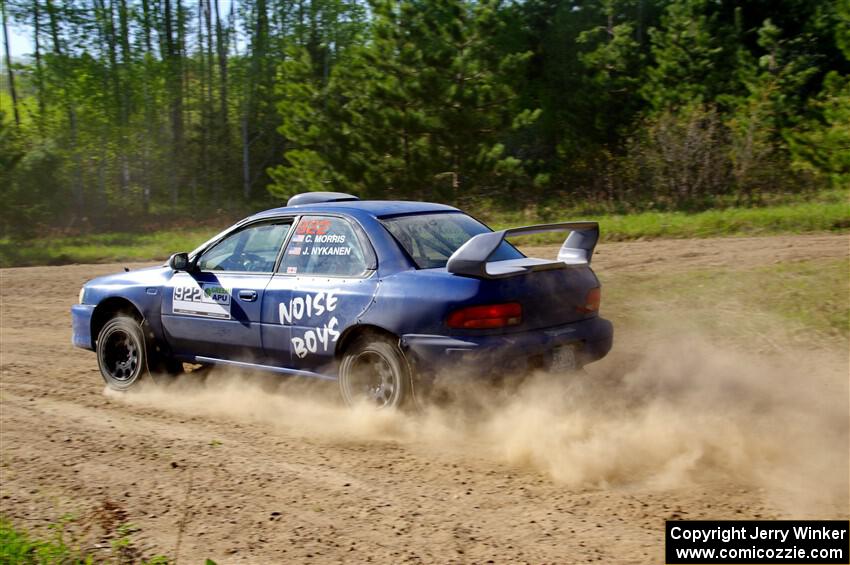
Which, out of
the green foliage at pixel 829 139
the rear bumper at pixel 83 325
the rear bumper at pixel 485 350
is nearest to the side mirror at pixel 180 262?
the rear bumper at pixel 83 325

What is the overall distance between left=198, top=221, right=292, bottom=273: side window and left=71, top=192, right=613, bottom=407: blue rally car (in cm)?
1

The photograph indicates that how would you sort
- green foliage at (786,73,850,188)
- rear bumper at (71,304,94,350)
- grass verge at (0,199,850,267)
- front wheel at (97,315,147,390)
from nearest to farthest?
1. front wheel at (97,315,147,390)
2. rear bumper at (71,304,94,350)
3. grass verge at (0,199,850,267)
4. green foliage at (786,73,850,188)

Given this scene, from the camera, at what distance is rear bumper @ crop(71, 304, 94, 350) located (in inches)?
304

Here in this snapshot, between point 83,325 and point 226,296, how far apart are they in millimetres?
1864

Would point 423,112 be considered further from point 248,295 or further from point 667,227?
point 248,295

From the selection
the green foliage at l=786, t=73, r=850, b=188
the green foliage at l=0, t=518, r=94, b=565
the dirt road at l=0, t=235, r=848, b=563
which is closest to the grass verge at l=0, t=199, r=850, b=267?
the green foliage at l=786, t=73, r=850, b=188

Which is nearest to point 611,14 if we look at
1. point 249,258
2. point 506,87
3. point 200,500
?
point 506,87

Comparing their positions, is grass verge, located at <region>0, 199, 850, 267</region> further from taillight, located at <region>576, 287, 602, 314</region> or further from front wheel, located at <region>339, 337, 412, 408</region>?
front wheel, located at <region>339, 337, 412, 408</region>

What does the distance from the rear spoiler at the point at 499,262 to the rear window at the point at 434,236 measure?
0.30m

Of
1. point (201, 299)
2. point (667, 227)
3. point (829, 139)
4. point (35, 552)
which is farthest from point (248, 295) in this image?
point (829, 139)

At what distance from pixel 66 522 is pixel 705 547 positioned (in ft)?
10.8

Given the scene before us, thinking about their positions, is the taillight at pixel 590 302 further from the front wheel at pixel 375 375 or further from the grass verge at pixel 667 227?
the grass verge at pixel 667 227

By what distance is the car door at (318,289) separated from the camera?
6.00 metres

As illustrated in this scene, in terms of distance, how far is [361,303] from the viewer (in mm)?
5891
